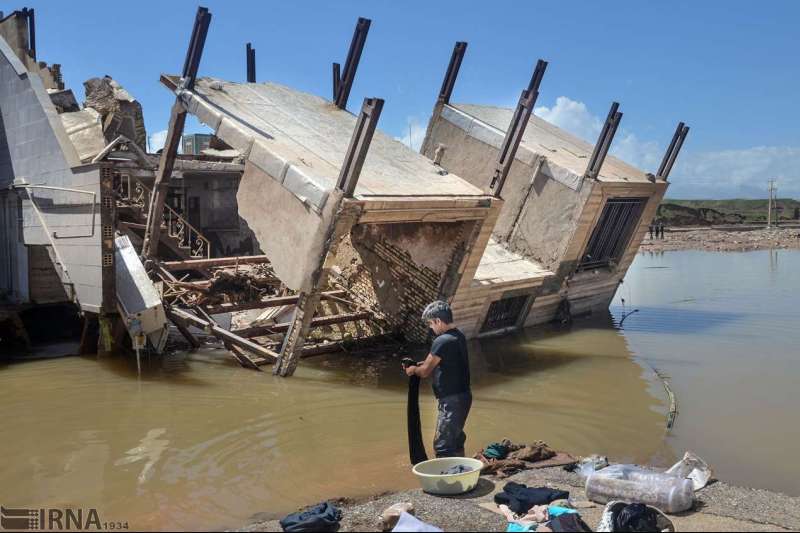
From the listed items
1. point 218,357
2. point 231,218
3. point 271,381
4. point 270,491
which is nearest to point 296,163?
point 271,381

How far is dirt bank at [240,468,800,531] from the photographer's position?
511cm

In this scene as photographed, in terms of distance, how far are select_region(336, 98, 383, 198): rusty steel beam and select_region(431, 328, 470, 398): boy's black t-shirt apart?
4.34 metres

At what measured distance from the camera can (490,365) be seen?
42.0 ft

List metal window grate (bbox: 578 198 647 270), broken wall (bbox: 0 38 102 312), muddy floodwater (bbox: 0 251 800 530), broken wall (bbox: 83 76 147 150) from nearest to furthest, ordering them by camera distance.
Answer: muddy floodwater (bbox: 0 251 800 530)
broken wall (bbox: 0 38 102 312)
metal window grate (bbox: 578 198 647 270)
broken wall (bbox: 83 76 147 150)

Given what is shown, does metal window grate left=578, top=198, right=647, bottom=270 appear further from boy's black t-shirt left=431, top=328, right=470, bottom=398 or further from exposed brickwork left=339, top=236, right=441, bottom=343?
boy's black t-shirt left=431, top=328, right=470, bottom=398

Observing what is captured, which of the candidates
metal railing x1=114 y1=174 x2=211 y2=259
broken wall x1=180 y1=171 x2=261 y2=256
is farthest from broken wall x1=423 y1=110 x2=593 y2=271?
metal railing x1=114 y1=174 x2=211 y2=259

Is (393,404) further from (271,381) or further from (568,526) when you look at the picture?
(568,526)

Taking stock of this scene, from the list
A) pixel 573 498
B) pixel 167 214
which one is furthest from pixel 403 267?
pixel 573 498

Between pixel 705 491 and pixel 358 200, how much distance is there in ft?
19.4

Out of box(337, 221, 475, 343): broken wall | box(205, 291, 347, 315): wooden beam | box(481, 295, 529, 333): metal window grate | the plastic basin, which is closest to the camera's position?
the plastic basin

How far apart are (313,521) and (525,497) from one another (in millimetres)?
1589

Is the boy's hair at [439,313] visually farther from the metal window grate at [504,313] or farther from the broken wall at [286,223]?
the metal window grate at [504,313]

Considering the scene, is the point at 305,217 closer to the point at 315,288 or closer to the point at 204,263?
the point at 315,288

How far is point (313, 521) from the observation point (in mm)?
4914
